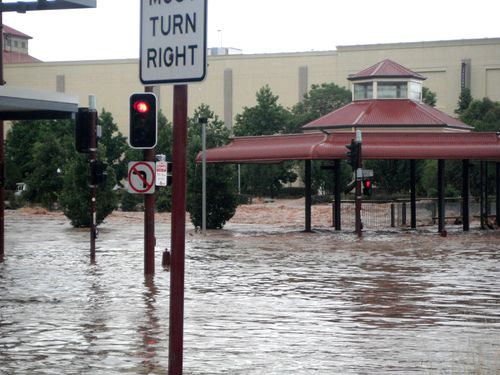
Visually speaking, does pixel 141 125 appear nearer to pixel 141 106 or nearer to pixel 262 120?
pixel 141 106

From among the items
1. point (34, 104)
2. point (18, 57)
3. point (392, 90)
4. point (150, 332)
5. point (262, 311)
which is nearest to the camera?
point (150, 332)

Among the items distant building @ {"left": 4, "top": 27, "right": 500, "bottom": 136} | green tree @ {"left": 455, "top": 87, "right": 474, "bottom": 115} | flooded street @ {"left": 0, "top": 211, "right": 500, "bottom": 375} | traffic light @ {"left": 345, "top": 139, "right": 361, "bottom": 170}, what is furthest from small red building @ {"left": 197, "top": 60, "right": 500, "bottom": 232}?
distant building @ {"left": 4, "top": 27, "right": 500, "bottom": 136}

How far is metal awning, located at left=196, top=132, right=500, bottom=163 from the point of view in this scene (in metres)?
44.5

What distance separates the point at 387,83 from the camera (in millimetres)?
Answer: 55031

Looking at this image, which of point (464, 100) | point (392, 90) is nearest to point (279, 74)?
point (464, 100)

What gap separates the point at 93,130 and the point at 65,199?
22.5m

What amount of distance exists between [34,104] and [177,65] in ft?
52.1

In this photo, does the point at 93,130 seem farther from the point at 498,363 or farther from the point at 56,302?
the point at 498,363

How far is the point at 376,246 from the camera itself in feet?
120

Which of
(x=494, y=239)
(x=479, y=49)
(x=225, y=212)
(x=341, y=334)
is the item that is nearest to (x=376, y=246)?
(x=494, y=239)

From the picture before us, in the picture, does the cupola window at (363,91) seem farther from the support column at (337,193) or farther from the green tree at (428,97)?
the green tree at (428,97)

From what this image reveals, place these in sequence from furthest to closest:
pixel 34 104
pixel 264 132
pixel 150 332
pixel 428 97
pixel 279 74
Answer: pixel 279 74
pixel 428 97
pixel 264 132
pixel 34 104
pixel 150 332

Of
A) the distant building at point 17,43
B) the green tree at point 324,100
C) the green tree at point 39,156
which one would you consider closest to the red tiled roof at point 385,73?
the green tree at point 39,156

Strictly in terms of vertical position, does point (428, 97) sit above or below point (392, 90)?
above
